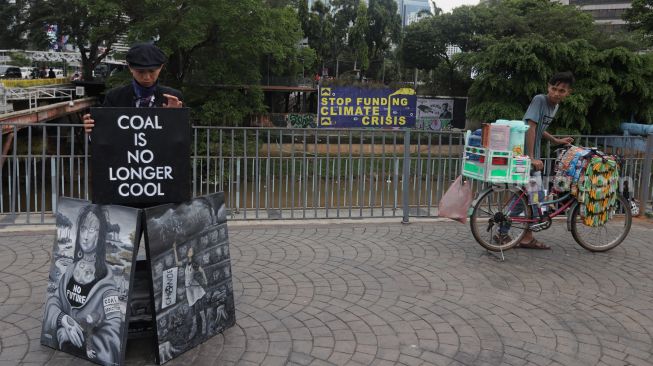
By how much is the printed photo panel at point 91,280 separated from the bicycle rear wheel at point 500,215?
11.7 feet

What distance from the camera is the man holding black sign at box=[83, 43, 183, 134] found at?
348 centimetres

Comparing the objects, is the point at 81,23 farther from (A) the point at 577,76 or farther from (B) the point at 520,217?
(B) the point at 520,217

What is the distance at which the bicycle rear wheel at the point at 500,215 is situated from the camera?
554cm

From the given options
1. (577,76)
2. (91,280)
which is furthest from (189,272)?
(577,76)

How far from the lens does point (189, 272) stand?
3.41 metres

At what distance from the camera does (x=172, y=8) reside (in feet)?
81.5

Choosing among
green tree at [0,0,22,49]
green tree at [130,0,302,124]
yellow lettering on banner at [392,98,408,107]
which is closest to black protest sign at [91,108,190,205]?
green tree at [130,0,302,124]

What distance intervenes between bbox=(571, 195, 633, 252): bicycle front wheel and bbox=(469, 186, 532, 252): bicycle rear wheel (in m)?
0.56

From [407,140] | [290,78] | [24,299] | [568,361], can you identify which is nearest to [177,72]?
[290,78]

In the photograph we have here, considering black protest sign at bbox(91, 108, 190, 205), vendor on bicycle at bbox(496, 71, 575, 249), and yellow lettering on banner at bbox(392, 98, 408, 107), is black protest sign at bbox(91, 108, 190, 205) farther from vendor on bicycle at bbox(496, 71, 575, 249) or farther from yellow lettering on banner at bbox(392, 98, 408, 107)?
yellow lettering on banner at bbox(392, 98, 408, 107)

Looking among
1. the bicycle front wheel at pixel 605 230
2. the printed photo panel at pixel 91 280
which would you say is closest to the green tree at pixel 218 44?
the bicycle front wheel at pixel 605 230

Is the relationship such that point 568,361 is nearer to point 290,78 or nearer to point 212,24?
point 212,24

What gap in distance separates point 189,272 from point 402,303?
1731 mm

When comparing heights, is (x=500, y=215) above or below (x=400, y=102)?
below
